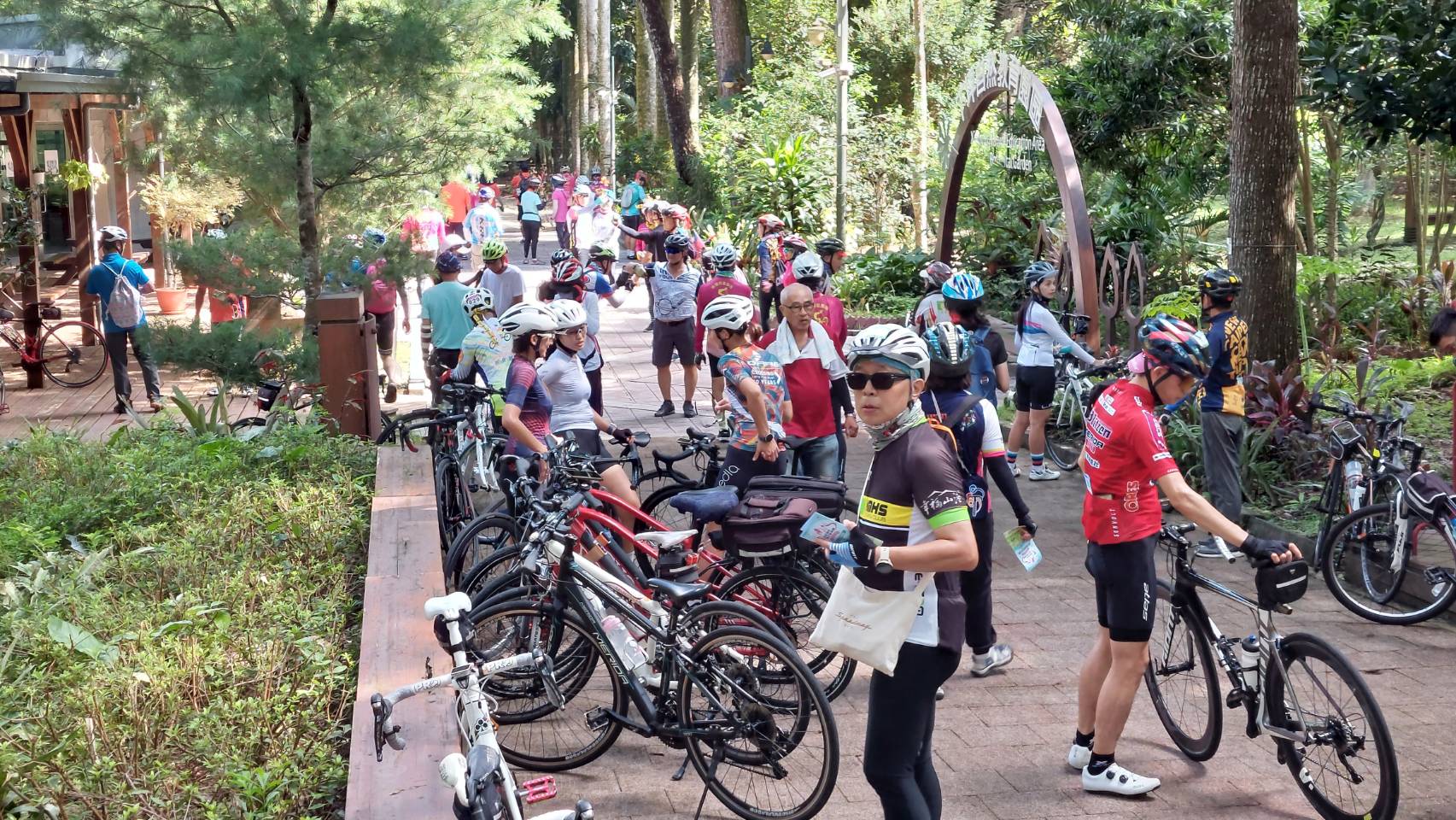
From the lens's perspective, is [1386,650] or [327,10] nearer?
[1386,650]

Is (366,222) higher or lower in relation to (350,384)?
higher

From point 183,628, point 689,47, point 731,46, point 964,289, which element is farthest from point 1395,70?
point 689,47

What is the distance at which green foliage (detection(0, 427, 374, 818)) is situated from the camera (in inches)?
161

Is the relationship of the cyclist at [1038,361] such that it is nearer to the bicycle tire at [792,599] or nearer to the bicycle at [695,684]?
the bicycle tire at [792,599]

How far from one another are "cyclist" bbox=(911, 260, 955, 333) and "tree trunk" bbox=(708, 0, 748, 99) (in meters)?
20.2

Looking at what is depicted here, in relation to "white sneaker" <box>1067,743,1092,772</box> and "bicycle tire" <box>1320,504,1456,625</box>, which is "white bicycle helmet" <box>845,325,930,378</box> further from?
"bicycle tire" <box>1320,504,1456,625</box>

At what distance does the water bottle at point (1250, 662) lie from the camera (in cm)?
539

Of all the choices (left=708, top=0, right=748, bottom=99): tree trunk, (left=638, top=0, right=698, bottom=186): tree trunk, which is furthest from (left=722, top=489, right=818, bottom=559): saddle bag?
(left=708, top=0, right=748, bottom=99): tree trunk

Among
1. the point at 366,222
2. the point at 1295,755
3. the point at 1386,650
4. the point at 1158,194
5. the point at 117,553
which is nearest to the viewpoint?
the point at 1295,755

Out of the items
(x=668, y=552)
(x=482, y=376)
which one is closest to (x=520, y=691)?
(x=668, y=552)

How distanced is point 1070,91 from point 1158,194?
1.82m

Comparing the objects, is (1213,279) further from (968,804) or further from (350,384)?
(350,384)

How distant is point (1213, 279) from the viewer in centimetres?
A: 914

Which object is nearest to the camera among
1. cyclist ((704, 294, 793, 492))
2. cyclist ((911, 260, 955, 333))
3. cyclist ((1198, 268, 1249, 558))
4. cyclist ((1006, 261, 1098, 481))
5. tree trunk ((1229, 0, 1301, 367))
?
cyclist ((704, 294, 793, 492))
